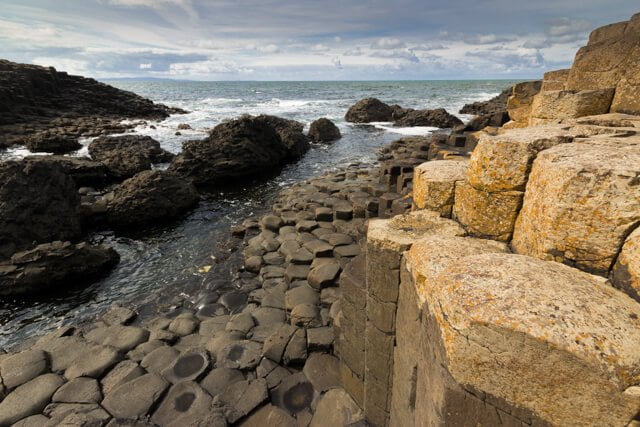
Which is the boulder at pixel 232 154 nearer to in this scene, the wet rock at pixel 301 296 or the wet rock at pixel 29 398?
the wet rock at pixel 301 296

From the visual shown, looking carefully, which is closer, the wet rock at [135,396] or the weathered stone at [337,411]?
the weathered stone at [337,411]

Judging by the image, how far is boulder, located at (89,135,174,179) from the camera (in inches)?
607

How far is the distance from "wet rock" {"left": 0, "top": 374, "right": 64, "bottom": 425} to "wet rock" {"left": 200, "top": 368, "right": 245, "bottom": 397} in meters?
1.93

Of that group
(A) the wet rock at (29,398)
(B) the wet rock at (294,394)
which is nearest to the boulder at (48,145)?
(A) the wet rock at (29,398)

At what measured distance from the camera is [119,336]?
5.26 meters

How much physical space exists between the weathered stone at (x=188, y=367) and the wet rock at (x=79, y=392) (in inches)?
31.2

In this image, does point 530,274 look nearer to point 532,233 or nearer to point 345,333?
point 532,233

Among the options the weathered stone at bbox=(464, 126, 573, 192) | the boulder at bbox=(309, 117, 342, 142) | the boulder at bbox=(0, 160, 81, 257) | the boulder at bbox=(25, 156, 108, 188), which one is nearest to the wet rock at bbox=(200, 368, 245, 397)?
the weathered stone at bbox=(464, 126, 573, 192)

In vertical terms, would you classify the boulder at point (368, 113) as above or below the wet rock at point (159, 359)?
above

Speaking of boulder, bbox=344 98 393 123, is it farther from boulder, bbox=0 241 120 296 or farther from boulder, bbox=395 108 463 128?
boulder, bbox=0 241 120 296

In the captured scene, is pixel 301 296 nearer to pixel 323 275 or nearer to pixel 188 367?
pixel 323 275

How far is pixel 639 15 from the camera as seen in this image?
4270mm

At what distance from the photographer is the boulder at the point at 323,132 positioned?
24.1 meters

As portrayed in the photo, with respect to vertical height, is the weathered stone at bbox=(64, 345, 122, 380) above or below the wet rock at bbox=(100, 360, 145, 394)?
below
